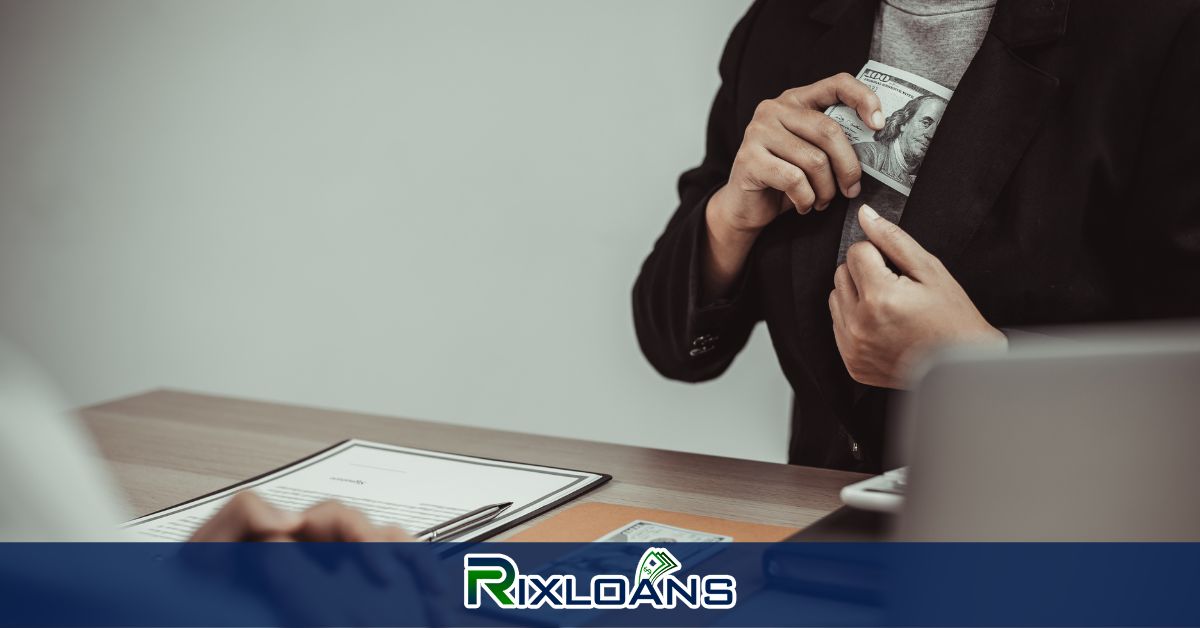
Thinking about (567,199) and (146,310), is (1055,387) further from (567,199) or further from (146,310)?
(146,310)

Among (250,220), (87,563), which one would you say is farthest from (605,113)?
(87,563)

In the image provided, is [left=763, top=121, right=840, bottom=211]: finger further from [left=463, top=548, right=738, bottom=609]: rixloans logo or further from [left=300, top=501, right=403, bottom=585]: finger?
[left=300, top=501, right=403, bottom=585]: finger

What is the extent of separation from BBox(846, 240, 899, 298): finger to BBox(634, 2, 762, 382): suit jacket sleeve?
239 millimetres

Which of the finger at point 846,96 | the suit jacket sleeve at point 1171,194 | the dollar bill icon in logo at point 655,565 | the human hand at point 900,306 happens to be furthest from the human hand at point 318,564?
the suit jacket sleeve at point 1171,194

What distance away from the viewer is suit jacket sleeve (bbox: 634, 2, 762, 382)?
114cm

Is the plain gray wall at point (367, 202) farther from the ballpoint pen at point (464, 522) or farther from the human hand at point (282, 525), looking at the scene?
the human hand at point (282, 525)

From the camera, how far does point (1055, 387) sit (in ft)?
1.33

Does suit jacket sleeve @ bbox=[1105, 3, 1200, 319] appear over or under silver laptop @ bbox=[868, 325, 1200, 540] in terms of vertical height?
over

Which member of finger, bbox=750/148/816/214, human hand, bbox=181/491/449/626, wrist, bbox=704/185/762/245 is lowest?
human hand, bbox=181/491/449/626

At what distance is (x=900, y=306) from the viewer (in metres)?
0.86

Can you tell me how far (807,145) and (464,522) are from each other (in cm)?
47

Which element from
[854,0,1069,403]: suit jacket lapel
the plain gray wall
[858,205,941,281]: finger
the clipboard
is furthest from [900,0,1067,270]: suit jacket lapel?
the plain gray wall

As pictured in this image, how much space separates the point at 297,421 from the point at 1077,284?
81 centimetres

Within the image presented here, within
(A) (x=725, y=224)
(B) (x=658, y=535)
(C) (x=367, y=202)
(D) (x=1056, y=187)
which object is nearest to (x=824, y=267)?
(A) (x=725, y=224)
